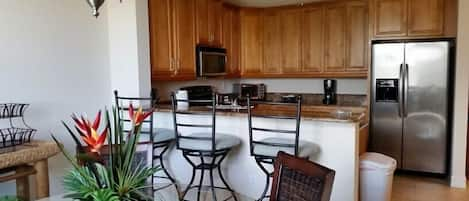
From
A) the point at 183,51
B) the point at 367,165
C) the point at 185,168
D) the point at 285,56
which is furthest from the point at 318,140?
the point at 285,56

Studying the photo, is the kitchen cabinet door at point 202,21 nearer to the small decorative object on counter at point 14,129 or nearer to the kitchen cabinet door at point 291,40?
the kitchen cabinet door at point 291,40

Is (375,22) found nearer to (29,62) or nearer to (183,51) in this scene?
(183,51)

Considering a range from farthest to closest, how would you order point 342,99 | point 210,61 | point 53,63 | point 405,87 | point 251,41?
point 251,41
point 342,99
point 210,61
point 405,87
point 53,63

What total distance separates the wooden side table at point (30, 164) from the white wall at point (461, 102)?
4.00 meters

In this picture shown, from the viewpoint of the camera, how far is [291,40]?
5.41m

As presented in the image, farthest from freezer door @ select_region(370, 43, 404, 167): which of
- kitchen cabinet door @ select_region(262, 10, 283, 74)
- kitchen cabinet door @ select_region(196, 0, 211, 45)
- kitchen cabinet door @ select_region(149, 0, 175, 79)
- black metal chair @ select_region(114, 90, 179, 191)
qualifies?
black metal chair @ select_region(114, 90, 179, 191)

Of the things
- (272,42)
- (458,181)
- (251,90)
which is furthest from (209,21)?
(458,181)

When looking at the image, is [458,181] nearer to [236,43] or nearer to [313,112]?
[313,112]

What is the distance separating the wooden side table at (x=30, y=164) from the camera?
2.46 metres

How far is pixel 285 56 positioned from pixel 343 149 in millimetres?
2837

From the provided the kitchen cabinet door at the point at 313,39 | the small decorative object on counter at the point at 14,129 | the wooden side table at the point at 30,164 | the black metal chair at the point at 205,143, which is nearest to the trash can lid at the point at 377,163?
the black metal chair at the point at 205,143

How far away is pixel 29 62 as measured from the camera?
3047mm

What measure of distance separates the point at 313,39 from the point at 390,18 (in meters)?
1.11

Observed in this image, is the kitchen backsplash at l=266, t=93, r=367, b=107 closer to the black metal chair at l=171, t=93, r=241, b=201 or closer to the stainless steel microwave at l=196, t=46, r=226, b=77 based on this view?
the stainless steel microwave at l=196, t=46, r=226, b=77
